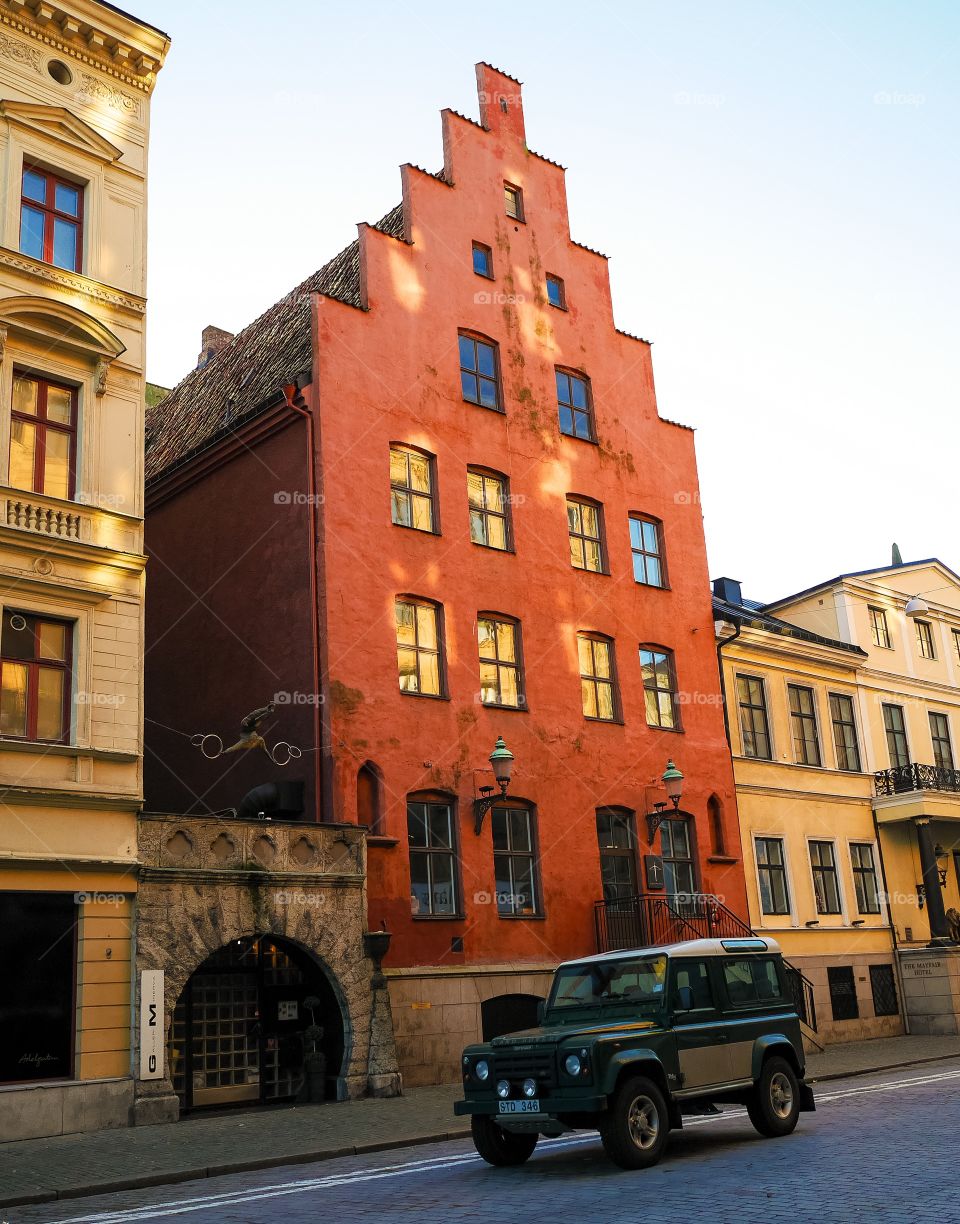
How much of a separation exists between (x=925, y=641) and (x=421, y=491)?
19483mm

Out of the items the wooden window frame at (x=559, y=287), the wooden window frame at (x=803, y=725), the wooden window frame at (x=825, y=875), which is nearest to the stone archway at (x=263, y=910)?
the wooden window frame at (x=559, y=287)

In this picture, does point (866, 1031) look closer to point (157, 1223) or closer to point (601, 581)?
point (601, 581)

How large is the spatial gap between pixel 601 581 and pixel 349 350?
24.8 ft

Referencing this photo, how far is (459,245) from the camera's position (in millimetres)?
26781

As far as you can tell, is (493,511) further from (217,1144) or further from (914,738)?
(914,738)

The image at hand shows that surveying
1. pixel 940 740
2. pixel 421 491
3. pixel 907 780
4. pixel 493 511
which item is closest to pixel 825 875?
pixel 907 780

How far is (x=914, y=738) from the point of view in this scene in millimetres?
35469

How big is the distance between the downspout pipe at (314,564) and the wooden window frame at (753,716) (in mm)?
12417

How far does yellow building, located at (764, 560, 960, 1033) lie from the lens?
3166cm

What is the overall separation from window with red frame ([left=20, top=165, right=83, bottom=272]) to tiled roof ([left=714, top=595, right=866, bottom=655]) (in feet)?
56.4

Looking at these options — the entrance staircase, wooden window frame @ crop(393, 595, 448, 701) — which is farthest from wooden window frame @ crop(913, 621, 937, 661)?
wooden window frame @ crop(393, 595, 448, 701)

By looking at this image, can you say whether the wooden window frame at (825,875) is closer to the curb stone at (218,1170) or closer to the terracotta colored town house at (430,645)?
the terracotta colored town house at (430,645)

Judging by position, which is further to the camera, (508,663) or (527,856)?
(508,663)

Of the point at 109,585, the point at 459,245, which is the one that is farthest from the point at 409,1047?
the point at 459,245
